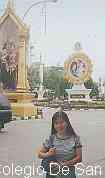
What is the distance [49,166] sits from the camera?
5383 millimetres

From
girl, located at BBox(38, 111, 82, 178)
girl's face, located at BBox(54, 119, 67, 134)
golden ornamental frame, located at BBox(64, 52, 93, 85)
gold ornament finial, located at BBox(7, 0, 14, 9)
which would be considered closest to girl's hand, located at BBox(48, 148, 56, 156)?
girl, located at BBox(38, 111, 82, 178)

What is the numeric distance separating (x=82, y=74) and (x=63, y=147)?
80.4 metres

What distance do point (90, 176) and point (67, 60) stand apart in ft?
257

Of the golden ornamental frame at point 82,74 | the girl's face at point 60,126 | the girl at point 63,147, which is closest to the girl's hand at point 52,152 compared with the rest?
the girl at point 63,147

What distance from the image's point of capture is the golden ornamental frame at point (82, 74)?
84.4 m

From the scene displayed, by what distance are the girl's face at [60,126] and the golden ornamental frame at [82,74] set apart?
78752mm

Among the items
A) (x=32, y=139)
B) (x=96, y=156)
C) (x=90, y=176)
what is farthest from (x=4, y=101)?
(x=90, y=176)

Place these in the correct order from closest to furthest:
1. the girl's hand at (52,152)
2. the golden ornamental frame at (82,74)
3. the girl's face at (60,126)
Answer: the girl's hand at (52,152)
the girl's face at (60,126)
the golden ornamental frame at (82,74)

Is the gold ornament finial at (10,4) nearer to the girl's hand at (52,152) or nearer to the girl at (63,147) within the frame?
the girl at (63,147)

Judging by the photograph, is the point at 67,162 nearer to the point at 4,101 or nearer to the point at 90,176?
the point at 90,176

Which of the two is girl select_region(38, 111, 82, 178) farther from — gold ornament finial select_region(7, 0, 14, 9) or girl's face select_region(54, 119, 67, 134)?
gold ornament finial select_region(7, 0, 14, 9)

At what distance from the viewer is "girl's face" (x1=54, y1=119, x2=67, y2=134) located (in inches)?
214

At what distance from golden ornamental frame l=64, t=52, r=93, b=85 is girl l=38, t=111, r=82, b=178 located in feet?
Answer: 258

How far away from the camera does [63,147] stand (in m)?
5.42
